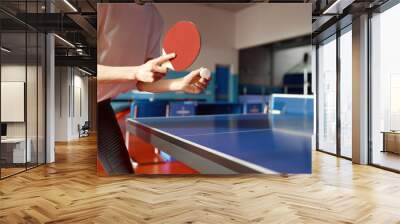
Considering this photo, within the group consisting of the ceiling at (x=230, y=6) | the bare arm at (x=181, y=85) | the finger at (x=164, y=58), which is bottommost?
the bare arm at (x=181, y=85)

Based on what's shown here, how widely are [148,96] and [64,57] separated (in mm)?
4918

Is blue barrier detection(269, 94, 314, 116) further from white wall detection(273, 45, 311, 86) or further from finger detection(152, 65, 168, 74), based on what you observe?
Result: finger detection(152, 65, 168, 74)

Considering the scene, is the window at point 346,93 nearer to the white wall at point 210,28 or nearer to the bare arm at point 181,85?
the white wall at point 210,28

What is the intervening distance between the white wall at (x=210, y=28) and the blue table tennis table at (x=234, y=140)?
2.41 ft

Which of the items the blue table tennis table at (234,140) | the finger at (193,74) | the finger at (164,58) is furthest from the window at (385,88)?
the finger at (164,58)

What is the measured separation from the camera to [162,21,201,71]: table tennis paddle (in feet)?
15.3

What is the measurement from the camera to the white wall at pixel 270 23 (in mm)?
4836

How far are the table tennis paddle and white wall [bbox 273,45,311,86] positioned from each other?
3.52 ft

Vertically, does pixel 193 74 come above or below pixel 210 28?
below

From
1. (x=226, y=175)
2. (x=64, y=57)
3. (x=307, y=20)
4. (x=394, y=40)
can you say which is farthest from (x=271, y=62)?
A: (x=64, y=57)

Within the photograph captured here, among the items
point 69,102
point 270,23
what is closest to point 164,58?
point 270,23

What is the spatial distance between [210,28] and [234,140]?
1.56 metres

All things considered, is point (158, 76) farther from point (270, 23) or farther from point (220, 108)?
point (270, 23)

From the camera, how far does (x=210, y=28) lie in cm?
491
